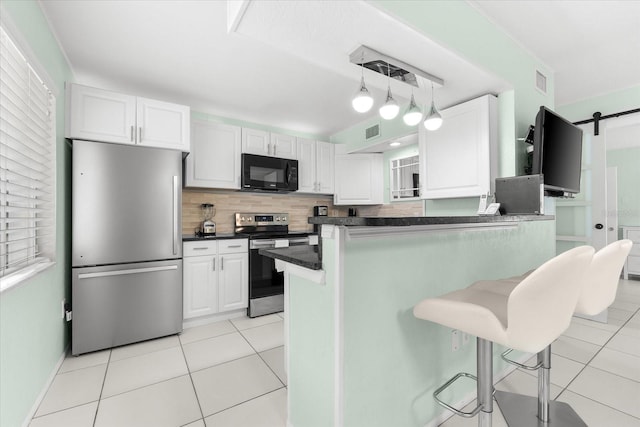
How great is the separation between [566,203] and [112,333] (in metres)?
4.97

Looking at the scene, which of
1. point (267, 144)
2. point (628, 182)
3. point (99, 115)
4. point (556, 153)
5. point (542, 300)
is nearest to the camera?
point (542, 300)

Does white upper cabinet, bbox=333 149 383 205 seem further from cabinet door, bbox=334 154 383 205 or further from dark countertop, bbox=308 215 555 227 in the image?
dark countertop, bbox=308 215 555 227

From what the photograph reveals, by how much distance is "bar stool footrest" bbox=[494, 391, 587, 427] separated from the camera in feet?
4.99

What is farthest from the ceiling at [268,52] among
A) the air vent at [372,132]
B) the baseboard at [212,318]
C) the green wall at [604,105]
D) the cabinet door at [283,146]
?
the baseboard at [212,318]

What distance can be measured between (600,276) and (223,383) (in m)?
2.28

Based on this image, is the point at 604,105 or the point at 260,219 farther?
the point at 260,219

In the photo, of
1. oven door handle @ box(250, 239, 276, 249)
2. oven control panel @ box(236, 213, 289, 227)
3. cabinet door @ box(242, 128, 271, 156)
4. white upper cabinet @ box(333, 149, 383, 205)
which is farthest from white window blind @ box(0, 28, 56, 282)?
white upper cabinet @ box(333, 149, 383, 205)

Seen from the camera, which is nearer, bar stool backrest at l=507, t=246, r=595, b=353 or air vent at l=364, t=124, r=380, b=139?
bar stool backrest at l=507, t=246, r=595, b=353

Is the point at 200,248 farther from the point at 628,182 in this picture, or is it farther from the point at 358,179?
the point at 628,182

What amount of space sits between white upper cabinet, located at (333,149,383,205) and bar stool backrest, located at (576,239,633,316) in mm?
3054

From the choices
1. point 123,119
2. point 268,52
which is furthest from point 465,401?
point 123,119

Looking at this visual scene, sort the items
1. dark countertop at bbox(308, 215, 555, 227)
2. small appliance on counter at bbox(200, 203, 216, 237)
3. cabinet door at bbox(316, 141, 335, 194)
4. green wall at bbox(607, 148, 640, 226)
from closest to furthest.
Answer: dark countertop at bbox(308, 215, 555, 227) → small appliance on counter at bbox(200, 203, 216, 237) → cabinet door at bbox(316, 141, 335, 194) → green wall at bbox(607, 148, 640, 226)

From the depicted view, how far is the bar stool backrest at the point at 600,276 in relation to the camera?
52.7 inches

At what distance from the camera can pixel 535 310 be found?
0.94m
